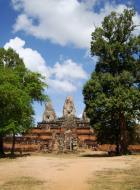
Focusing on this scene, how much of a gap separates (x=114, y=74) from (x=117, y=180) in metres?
22.4

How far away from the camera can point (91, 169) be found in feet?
80.6

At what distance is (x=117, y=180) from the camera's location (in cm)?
1997

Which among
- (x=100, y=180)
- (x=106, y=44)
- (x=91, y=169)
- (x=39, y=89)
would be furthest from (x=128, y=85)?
(x=100, y=180)

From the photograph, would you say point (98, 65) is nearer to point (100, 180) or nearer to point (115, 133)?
point (115, 133)

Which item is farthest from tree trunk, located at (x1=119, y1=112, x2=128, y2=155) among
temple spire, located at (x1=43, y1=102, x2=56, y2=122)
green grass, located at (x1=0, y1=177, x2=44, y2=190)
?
temple spire, located at (x1=43, y1=102, x2=56, y2=122)

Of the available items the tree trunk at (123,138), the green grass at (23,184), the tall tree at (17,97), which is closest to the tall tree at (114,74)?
the tree trunk at (123,138)

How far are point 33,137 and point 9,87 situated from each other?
2461 centimetres

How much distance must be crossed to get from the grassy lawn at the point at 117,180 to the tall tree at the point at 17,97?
1654 cm

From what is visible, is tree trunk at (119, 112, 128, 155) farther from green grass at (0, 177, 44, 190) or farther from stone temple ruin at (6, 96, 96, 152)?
green grass at (0, 177, 44, 190)

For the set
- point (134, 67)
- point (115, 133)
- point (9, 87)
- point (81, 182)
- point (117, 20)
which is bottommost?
point (81, 182)

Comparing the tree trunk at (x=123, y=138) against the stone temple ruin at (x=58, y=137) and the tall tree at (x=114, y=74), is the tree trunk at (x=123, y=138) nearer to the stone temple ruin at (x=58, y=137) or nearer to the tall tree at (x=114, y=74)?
the tall tree at (x=114, y=74)

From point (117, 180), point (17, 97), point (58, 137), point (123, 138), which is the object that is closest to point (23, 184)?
point (117, 180)

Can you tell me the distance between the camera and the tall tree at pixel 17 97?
37.8 m

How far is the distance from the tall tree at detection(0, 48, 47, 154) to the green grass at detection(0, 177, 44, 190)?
57.4 ft
